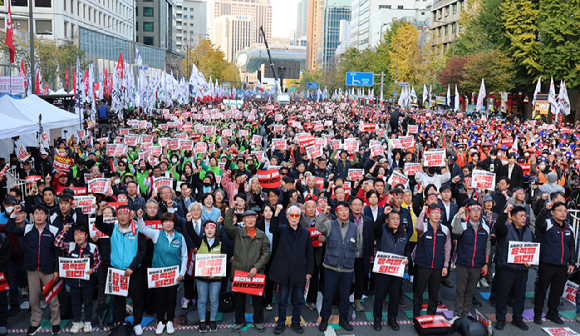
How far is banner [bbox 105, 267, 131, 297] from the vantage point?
716cm

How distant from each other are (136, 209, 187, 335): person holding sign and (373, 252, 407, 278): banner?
265 cm

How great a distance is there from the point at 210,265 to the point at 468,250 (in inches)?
143

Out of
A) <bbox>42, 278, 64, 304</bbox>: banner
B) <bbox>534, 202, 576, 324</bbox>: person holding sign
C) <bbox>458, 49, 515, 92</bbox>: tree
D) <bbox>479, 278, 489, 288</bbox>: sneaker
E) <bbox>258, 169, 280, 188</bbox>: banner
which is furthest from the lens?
<bbox>458, 49, 515, 92</bbox>: tree

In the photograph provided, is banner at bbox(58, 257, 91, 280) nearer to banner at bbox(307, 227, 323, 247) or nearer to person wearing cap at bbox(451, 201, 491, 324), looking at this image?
banner at bbox(307, 227, 323, 247)

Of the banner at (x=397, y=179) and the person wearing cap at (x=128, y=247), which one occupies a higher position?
the banner at (x=397, y=179)

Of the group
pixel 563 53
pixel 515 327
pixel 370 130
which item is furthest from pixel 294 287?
pixel 563 53

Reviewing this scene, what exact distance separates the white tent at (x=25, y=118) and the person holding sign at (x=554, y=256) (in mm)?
12187

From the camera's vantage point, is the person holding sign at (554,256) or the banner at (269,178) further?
the banner at (269,178)

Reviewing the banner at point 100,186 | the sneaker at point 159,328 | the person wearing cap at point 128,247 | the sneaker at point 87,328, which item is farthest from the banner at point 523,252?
the banner at point 100,186

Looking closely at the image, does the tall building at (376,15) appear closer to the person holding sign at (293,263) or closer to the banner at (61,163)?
the banner at (61,163)

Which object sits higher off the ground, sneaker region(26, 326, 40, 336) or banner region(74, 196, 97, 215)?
banner region(74, 196, 97, 215)

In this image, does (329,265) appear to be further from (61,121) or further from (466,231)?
(61,121)

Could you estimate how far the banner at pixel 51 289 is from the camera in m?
7.22

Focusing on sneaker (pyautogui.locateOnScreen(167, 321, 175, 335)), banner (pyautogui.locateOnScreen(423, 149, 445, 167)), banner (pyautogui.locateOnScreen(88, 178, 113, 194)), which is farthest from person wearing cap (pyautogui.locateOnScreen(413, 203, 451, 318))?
banner (pyautogui.locateOnScreen(88, 178, 113, 194))
